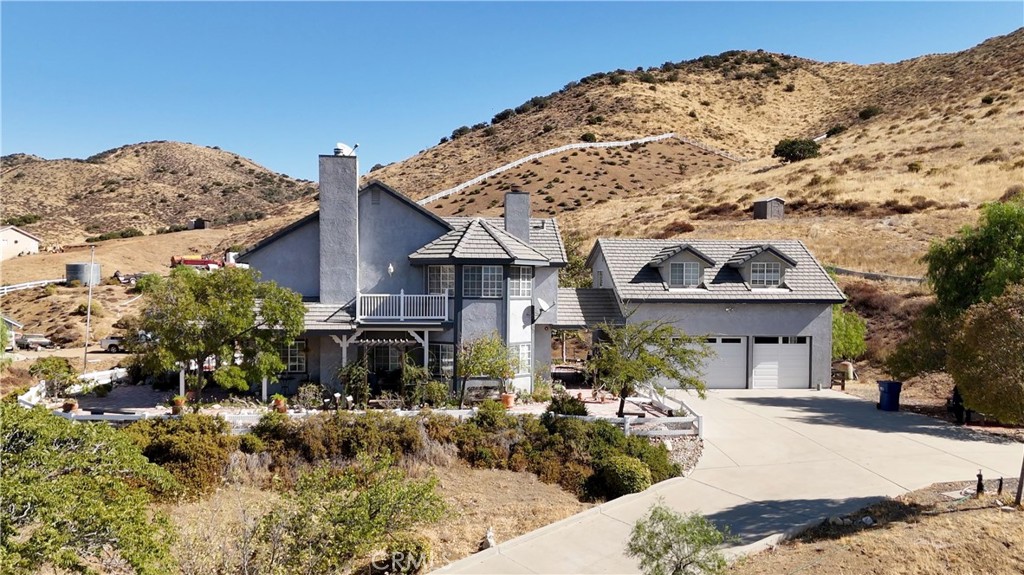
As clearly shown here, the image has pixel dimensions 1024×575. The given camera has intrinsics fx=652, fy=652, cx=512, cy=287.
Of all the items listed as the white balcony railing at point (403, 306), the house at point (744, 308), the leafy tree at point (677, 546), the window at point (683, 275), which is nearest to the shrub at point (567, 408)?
the white balcony railing at point (403, 306)

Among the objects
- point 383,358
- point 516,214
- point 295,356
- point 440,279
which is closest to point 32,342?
point 295,356

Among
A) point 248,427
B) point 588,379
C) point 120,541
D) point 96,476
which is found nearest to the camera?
point 120,541

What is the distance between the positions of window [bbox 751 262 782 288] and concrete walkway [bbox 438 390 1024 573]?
6368 millimetres

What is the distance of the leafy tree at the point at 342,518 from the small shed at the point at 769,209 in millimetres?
47051

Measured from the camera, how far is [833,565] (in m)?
11.4

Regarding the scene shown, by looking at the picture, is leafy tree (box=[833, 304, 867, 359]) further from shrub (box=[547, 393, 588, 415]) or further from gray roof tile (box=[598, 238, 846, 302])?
shrub (box=[547, 393, 588, 415])

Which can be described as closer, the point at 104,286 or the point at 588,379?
the point at 588,379

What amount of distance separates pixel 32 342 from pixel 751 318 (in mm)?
44311

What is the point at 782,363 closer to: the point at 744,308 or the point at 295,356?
the point at 744,308

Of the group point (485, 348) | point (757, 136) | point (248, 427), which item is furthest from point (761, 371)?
point (757, 136)

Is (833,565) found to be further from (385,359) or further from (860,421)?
(385,359)

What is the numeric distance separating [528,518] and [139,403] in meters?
15.4

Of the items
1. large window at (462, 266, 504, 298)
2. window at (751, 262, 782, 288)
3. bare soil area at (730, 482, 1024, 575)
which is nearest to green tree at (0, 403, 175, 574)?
bare soil area at (730, 482, 1024, 575)

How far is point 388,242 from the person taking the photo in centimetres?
2475
